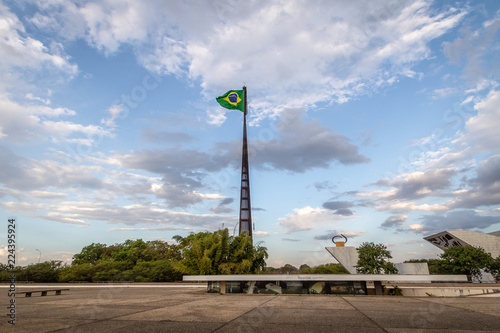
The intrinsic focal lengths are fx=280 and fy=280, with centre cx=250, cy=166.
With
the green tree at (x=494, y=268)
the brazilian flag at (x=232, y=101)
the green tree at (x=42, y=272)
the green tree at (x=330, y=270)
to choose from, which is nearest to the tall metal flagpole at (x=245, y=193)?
the green tree at (x=330, y=270)

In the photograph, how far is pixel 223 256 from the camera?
25.5 meters

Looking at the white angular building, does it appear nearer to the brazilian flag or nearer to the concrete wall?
the concrete wall

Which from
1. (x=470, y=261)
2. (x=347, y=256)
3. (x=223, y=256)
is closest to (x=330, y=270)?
(x=470, y=261)

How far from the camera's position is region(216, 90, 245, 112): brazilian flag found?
128ft

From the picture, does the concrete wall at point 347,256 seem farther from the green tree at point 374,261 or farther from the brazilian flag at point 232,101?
the brazilian flag at point 232,101

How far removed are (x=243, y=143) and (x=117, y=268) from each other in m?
36.2

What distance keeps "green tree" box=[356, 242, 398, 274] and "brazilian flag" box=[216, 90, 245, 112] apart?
2355 cm

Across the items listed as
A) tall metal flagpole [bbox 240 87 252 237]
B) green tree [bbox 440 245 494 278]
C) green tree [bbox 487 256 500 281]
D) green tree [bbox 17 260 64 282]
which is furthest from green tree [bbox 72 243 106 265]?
green tree [bbox 487 256 500 281]

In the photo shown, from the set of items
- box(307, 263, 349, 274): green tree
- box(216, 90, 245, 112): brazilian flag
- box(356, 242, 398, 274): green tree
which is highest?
box(216, 90, 245, 112): brazilian flag

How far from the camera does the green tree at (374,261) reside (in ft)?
91.9

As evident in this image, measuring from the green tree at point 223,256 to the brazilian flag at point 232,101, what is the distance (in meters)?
19.1

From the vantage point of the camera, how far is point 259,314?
10.3m

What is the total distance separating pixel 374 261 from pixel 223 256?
15148 millimetres

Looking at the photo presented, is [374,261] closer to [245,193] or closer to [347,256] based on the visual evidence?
[347,256]
